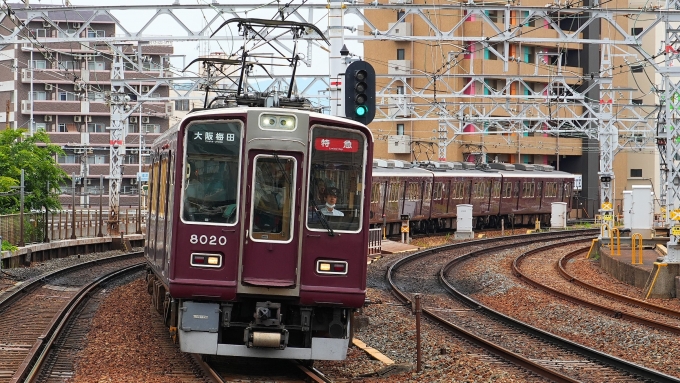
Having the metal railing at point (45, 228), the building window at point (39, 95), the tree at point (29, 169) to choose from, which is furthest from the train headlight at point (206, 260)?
the building window at point (39, 95)

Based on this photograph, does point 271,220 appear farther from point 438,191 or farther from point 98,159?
point 98,159

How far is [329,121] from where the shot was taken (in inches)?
366

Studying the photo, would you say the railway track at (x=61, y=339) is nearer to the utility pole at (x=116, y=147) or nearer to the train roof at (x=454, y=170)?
the utility pole at (x=116, y=147)

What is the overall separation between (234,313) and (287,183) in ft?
4.28

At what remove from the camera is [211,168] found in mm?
9211

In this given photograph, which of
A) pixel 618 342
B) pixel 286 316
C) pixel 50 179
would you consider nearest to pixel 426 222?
pixel 50 179

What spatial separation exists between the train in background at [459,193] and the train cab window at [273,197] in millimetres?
20048

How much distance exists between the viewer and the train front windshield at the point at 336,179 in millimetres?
9258

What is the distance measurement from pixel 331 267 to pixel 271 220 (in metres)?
0.70

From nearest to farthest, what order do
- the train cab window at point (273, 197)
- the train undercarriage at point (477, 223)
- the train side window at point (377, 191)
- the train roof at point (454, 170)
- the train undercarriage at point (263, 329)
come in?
the train undercarriage at point (263, 329) → the train cab window at point (273, 197) → the train side window at point (377, 191) → the train roof at point (454, 170) → the train undercarriage at point (477, 223)

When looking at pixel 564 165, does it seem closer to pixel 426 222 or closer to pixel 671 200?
pixel 426 222

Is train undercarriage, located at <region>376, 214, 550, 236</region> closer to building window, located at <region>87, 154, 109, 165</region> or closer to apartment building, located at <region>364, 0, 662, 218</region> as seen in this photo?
apartment building, located at <region>364, 0, 662, 218</region>

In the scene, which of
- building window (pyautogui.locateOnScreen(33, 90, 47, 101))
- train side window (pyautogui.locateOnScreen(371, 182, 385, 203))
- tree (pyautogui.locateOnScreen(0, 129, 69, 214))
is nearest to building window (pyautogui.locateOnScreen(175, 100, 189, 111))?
building window (pyautogui.locateOnScreen(33, 90, 47, 101))

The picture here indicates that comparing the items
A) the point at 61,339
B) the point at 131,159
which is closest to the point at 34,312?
the point at 61,339
